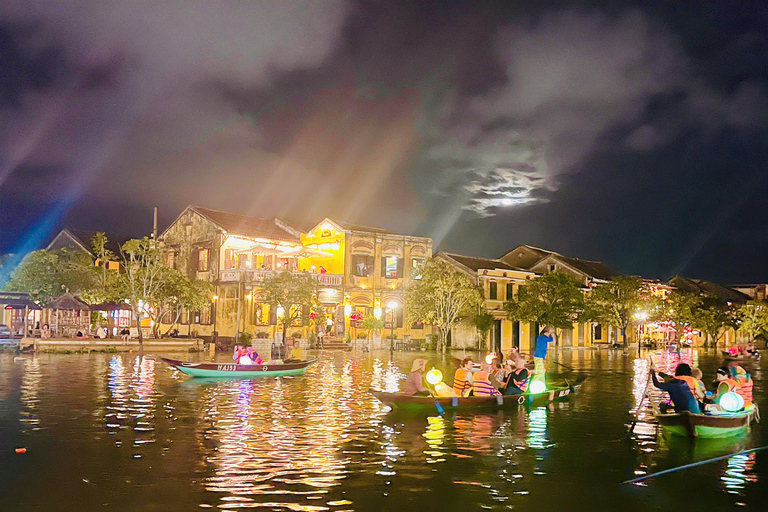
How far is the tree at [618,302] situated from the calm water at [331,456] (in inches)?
1748

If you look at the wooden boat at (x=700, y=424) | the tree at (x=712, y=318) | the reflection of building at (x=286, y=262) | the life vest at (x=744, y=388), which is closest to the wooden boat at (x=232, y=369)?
the wooden boat at (x=700, y=424)

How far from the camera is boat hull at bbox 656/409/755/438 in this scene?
16109 millimetres

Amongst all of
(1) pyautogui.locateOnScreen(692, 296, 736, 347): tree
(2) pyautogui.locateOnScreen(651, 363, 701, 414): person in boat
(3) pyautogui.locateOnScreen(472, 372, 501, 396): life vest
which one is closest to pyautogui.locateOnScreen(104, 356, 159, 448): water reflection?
(3) pyautogui.locateOnScreen(472, 372, 501, 396): life vest

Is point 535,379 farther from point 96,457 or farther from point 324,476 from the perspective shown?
point 96,457

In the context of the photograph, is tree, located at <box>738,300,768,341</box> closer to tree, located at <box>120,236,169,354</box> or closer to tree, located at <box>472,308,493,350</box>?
tree, located at <box>472,308,493,350</box>

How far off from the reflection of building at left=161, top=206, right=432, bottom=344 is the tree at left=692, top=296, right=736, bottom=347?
33.9 metres

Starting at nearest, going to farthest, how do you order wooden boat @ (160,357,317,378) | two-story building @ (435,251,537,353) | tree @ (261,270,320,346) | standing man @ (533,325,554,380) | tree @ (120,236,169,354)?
standing man @ (533,325,554,380)
wooden boat @ (160,357,317,378)
tree @ (120,236,169,354)
tree @ (261,270,320,346)
two-story building @ (435,251,537,353)

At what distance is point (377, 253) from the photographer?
195 feet

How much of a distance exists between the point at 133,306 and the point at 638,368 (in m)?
31.3

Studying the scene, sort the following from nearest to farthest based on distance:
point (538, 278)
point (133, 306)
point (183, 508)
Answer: point (183, 508) → point (133, 306) → point (538, 278)

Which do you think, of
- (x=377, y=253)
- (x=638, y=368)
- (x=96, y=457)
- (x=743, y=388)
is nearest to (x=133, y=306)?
(x=377, y=253)

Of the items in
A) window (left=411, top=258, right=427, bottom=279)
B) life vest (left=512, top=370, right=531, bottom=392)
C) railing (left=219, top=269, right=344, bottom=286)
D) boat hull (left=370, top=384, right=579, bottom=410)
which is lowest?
boat hull (left=370, top=384, right=579, bottom=410)

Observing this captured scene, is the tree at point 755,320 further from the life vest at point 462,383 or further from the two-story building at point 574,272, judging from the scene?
the life vest at point 462,383

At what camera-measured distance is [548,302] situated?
63.2 m
